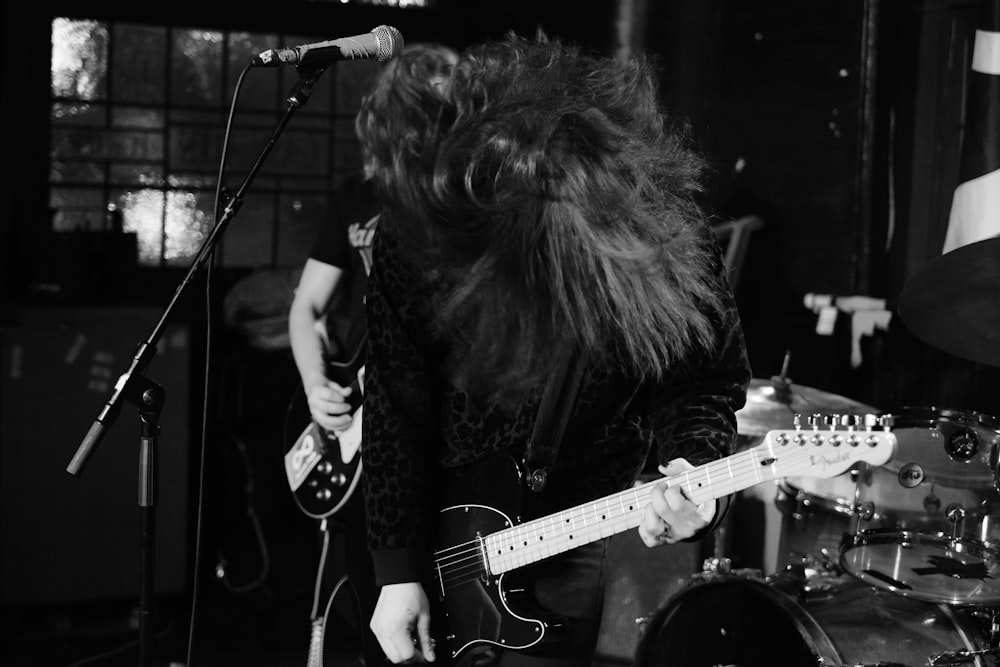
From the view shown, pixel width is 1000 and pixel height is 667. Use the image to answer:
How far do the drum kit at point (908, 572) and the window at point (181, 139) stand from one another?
314 cm

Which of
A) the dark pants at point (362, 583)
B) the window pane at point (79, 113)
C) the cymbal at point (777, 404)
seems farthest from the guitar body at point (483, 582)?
the window pane at point (79, 113)

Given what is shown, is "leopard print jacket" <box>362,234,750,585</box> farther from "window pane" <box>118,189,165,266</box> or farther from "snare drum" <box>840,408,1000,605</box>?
"window pane" <box>118,189,165,266</box>

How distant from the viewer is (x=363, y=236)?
2.91m

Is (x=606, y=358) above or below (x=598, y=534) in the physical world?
above

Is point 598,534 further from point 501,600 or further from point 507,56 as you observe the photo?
point 507,56

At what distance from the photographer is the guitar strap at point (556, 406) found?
1790 millimetres

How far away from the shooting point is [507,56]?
1.74 meters

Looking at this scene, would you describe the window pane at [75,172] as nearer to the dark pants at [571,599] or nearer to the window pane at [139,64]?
the window pane at [139,64]

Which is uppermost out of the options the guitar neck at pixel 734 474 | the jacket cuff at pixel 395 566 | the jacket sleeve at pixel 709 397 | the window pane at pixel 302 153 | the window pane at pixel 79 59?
the window pane at pixel 79 59

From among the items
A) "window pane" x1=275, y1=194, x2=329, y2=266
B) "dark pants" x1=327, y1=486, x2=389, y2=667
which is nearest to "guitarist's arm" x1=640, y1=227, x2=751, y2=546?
"dark pants" x1=327, y1=486, x2=389, y2=667

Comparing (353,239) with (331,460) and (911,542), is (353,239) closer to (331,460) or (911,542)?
(331,460)

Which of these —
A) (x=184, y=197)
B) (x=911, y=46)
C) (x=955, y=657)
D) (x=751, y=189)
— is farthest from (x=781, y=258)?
(x=184, y=197)

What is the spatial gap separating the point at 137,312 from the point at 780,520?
234 cm

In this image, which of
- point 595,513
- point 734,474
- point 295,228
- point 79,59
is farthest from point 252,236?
point 734,474
